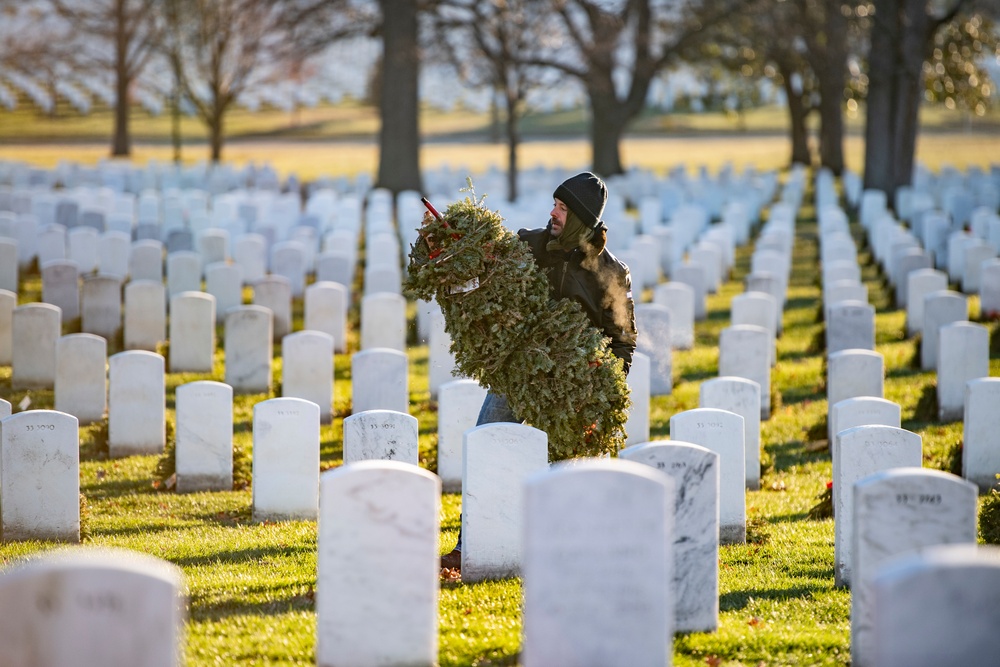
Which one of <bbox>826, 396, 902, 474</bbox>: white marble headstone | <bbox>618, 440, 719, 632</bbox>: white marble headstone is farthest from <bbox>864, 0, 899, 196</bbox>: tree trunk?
<bbox>618, 440, 719, 632</bbox>: white marble headstone

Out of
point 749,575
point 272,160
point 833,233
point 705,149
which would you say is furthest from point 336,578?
point 705,149

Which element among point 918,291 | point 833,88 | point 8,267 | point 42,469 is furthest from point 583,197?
point 833,88

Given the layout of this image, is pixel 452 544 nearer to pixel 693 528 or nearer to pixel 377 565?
pixel 693 528

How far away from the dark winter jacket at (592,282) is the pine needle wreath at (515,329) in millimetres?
109

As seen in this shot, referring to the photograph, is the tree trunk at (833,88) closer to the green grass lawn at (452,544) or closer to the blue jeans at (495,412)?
the green grass lawn at (452,544)

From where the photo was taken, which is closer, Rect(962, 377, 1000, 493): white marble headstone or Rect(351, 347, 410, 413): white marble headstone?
Rect(962, 377, 1000, 493): white marble headstone

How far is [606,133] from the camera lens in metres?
31.4

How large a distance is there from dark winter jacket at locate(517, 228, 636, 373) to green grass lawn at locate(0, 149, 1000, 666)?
4.98 ft

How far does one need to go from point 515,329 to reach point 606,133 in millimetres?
25820

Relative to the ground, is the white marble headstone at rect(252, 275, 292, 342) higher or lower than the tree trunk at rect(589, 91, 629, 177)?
lower

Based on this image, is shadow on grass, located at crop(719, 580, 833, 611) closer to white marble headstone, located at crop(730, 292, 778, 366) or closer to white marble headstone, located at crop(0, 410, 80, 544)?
white marble headstone, located at crop(0, 410, 80, 544)

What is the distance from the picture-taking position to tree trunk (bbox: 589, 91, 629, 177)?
1228 inches

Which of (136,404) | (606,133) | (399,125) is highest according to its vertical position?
(606,133)

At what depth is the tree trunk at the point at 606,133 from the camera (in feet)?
102
